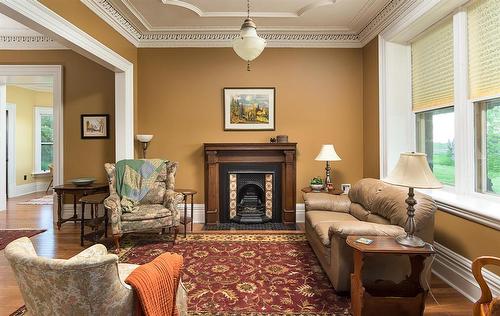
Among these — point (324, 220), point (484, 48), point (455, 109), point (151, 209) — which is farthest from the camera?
point (151, 209)

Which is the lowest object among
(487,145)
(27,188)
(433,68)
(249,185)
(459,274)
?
(459,274)

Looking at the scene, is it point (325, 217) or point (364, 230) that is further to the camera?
point (325, 217)

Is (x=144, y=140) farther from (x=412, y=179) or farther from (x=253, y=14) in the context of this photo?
(x=412, y=179)

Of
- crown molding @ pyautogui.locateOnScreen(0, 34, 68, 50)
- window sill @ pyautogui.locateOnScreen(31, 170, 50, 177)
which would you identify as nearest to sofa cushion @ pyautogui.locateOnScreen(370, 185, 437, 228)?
crown molding @ pyautogui.locateOnScreen(0, 34, 68, 50)

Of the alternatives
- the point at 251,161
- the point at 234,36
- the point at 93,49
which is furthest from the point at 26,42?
the point at 251,161

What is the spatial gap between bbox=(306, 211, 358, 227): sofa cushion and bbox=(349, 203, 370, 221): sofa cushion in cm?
6

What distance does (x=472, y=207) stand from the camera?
2.55 m

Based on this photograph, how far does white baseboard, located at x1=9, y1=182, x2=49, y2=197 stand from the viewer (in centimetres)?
758

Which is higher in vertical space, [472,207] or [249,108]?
[249,108]

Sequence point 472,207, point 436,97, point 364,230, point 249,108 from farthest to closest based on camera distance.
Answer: point 249,108, point 436,97, point 472,207, point 364,230

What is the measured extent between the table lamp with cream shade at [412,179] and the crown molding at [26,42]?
5602 millimetres

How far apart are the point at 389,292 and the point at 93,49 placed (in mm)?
4092

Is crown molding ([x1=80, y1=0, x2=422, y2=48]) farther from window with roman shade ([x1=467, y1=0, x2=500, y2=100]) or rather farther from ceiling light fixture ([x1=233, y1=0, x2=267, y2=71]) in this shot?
ceiling light fixture ([x1=233, y1=0, x2=267, y2=71])

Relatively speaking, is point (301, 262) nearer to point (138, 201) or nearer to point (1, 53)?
point (138, 201)
